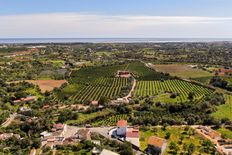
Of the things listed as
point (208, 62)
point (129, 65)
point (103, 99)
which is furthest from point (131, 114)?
point (208, 62)

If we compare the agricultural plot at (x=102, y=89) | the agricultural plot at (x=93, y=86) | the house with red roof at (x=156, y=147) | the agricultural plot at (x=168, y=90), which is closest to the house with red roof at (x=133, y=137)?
the house with red roof at (x=156, y=147)

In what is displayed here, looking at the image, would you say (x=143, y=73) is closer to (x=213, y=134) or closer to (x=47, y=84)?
(x=47, y=84)

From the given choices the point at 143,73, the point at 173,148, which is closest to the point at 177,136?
the point at 173,148

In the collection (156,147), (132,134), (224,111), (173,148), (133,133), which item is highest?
(133,133)

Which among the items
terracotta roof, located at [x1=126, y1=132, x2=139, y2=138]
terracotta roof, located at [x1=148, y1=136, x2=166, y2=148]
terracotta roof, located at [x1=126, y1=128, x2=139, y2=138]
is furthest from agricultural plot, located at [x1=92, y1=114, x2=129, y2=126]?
terracotta roof, located at [x1=148, y1=136, x2=166, y2=148]

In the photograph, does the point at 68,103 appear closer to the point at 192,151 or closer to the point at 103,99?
the point at 103,99

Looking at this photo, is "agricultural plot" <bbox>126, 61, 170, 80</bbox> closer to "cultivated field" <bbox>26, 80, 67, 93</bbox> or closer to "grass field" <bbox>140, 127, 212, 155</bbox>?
"cultivated field" <bbox>26, 80, 67, 93</bbox>
